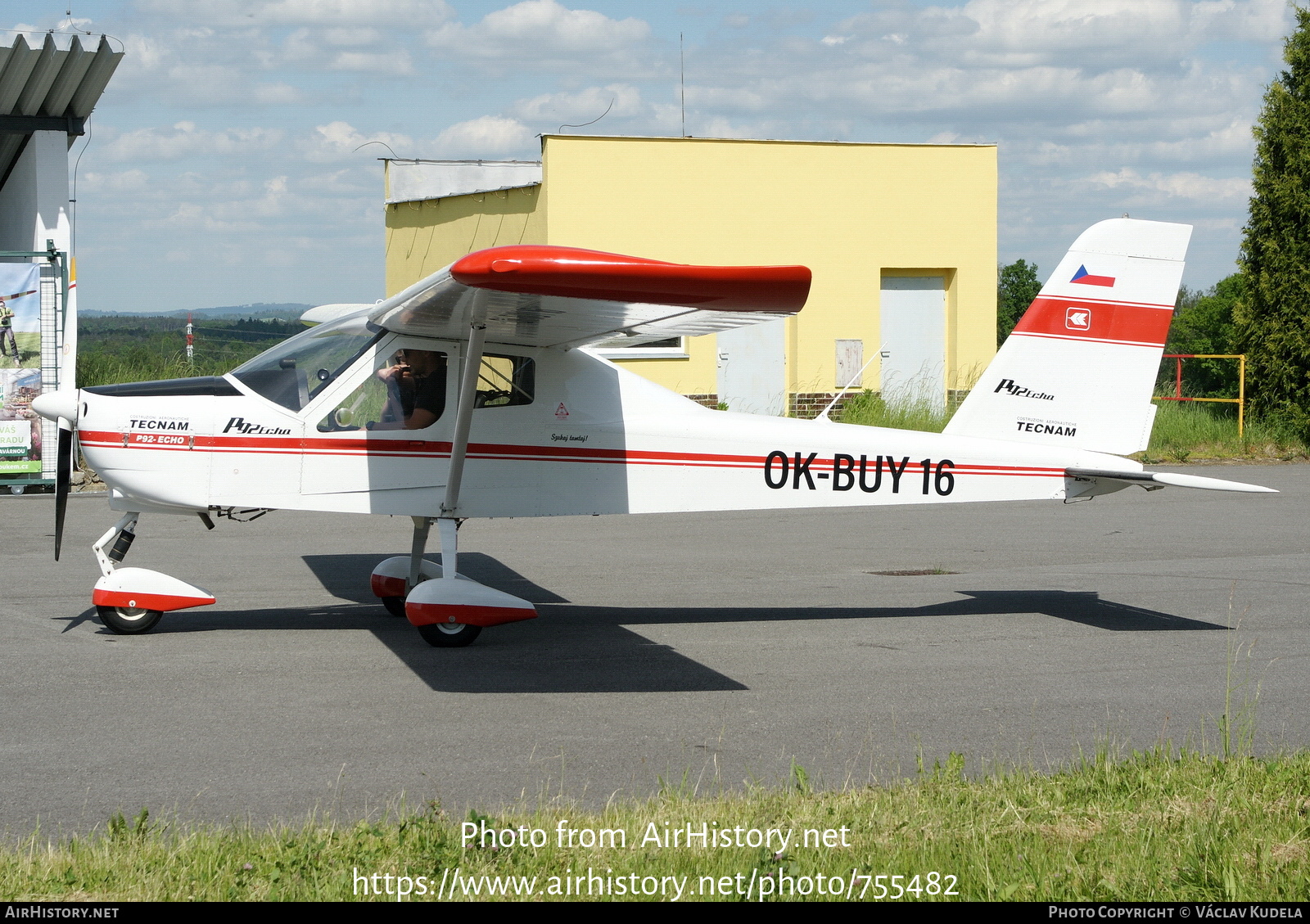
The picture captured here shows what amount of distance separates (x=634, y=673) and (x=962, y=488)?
2921 mm

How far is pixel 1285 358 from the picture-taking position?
23.2 m

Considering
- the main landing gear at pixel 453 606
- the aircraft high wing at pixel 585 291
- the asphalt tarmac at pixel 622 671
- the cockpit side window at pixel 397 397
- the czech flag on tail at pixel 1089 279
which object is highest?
the czech flag on tail at pixel 1089 279

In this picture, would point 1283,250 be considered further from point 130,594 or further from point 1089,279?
point 130,594

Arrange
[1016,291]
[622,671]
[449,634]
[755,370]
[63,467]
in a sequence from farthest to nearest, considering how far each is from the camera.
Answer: [1016,291]
[755,370]
[63,467]
[449,634]
[622,671]

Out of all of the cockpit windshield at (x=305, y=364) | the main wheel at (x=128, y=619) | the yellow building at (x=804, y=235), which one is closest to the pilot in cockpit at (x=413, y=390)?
the cockpit windshield at (x=305, y=364)

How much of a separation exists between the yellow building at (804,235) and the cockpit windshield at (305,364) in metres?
13.9

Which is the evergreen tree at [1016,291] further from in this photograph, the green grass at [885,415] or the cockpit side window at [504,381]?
the cockpit side window at [504,381]

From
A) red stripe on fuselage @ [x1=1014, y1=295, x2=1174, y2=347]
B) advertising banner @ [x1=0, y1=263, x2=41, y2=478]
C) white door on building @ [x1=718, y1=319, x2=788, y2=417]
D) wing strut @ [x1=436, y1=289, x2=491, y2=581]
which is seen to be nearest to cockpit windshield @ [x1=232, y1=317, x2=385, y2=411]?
wing strut @ [x1=436, y1=289, x2=491, y2=581]

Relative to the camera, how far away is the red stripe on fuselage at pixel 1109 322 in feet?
28.3

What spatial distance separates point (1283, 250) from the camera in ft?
75.2

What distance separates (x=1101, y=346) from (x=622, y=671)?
4.26m

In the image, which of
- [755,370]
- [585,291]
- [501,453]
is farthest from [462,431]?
[755,370]

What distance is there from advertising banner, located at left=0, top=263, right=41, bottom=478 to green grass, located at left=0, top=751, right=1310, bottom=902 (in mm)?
13254
